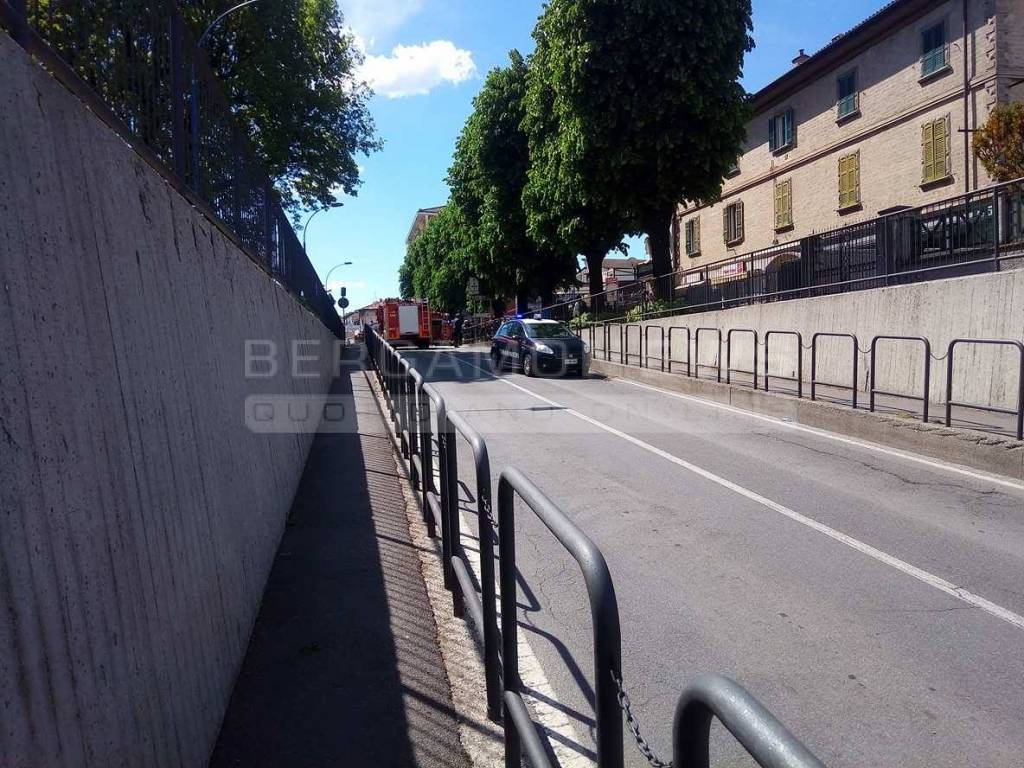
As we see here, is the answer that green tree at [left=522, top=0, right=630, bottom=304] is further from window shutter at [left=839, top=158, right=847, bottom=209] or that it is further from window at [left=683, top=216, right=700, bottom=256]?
window shutter at [left=839, top=158, right=847, bottom=209]

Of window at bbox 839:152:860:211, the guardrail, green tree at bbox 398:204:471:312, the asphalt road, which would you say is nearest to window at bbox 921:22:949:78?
window at bbox 839:152:860:211

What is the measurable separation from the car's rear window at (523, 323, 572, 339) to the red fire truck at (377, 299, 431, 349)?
2288cm

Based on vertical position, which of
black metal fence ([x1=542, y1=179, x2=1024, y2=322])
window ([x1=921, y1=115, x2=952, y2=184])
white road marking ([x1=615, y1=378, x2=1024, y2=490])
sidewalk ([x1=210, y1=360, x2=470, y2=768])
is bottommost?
white road marking ([x1=615, y1=378, x2=1024, y2=490])

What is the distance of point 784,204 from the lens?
32.0 m

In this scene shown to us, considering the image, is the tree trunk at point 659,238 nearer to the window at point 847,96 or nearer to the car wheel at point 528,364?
the car wheel at point 528,364

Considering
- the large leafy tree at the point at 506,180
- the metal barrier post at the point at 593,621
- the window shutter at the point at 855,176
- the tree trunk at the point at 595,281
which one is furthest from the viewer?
the large leafy tree at the point at 506,180

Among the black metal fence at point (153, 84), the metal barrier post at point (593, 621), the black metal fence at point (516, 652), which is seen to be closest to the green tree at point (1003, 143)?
the black metal fence at point (153, 84)

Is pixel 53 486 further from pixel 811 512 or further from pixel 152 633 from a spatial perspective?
pixel 811 512

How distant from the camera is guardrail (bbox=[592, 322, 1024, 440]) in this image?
9.69 meters

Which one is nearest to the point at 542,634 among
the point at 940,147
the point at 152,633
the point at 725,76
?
the point at 152,633

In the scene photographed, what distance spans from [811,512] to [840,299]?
949 centimetres

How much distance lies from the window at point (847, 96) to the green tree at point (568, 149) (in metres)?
8.47

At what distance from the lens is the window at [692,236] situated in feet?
128

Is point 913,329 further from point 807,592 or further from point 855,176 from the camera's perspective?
point 855,176
